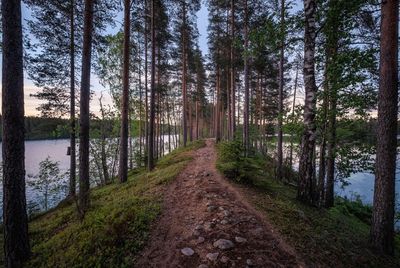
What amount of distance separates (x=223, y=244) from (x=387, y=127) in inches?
156

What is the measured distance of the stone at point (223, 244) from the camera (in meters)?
3.45

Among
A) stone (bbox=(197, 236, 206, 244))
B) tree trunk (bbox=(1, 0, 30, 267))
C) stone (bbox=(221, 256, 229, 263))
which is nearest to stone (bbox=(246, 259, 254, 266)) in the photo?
stone (bbox=(221, 256, 229, 263))

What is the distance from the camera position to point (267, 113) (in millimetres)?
22953

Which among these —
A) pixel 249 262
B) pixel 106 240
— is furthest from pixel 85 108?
pixel 249 262

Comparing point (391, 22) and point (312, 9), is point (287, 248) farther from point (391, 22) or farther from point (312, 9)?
point (312, 9)

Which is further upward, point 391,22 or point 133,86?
point 133,86

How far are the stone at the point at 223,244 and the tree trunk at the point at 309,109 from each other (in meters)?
3.61

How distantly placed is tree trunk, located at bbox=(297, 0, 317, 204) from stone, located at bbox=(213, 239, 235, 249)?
11.8 feet

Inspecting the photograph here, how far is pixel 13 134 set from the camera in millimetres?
4168

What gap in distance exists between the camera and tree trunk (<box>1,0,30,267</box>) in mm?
4086

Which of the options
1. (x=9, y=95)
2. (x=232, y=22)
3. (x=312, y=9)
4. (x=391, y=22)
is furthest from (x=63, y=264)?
(x=232, y=22)

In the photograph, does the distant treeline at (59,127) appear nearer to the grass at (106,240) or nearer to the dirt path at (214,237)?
the grass at (106,240)

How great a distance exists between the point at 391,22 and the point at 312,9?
6.75ft

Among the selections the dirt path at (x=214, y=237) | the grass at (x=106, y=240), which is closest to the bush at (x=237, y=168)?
the dirt path at (x=214, y=237)
